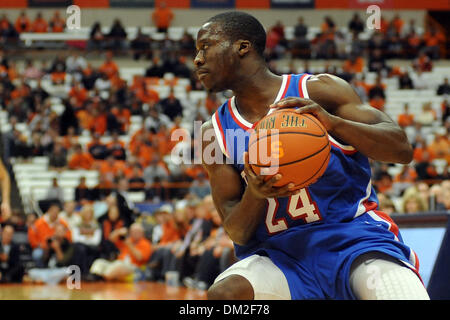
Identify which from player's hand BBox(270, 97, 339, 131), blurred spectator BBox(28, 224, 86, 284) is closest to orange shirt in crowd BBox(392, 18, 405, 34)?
blurred spectator BBox(28, 224, 86, 284)

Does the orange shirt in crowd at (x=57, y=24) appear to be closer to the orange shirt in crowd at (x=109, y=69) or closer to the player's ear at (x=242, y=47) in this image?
the orange shirt in crowd at (x=109, y=69)

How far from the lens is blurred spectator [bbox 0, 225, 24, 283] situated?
415 inches

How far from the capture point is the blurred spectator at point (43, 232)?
10711 mm

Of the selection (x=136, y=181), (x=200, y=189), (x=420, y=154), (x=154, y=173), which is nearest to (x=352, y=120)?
(x=200, y=189)

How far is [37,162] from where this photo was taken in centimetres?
1526

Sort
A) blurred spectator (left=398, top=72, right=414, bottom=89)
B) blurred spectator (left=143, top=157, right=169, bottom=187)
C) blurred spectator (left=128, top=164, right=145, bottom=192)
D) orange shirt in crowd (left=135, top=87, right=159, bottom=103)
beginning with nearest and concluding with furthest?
blurred spectator (left=128, top=164, right=145, bottom=192), blurred spectator (left=143, top=157, right=169, bottom=187), orange shirt in crowd (left=135, top=87, right=159, bottom=103), blurred spectator (left=398, top=72, right=414, bottom=89)

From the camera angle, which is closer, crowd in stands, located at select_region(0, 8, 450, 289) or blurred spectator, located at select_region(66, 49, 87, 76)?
crowd in stands, located at select_region(0, 8, 450, 289)

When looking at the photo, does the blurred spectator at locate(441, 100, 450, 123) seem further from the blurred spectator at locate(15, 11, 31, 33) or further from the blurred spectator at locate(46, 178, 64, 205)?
the blurred spectator at locate(15, 11, 31, 33)

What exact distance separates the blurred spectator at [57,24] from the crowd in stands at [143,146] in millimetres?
31

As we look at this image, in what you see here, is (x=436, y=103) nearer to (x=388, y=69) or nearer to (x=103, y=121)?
(x=388, y=69)

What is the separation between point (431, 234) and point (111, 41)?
622 inches

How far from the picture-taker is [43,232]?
11.0 metres

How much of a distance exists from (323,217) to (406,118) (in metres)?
14.9

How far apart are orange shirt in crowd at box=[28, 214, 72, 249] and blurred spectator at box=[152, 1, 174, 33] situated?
11.5m
